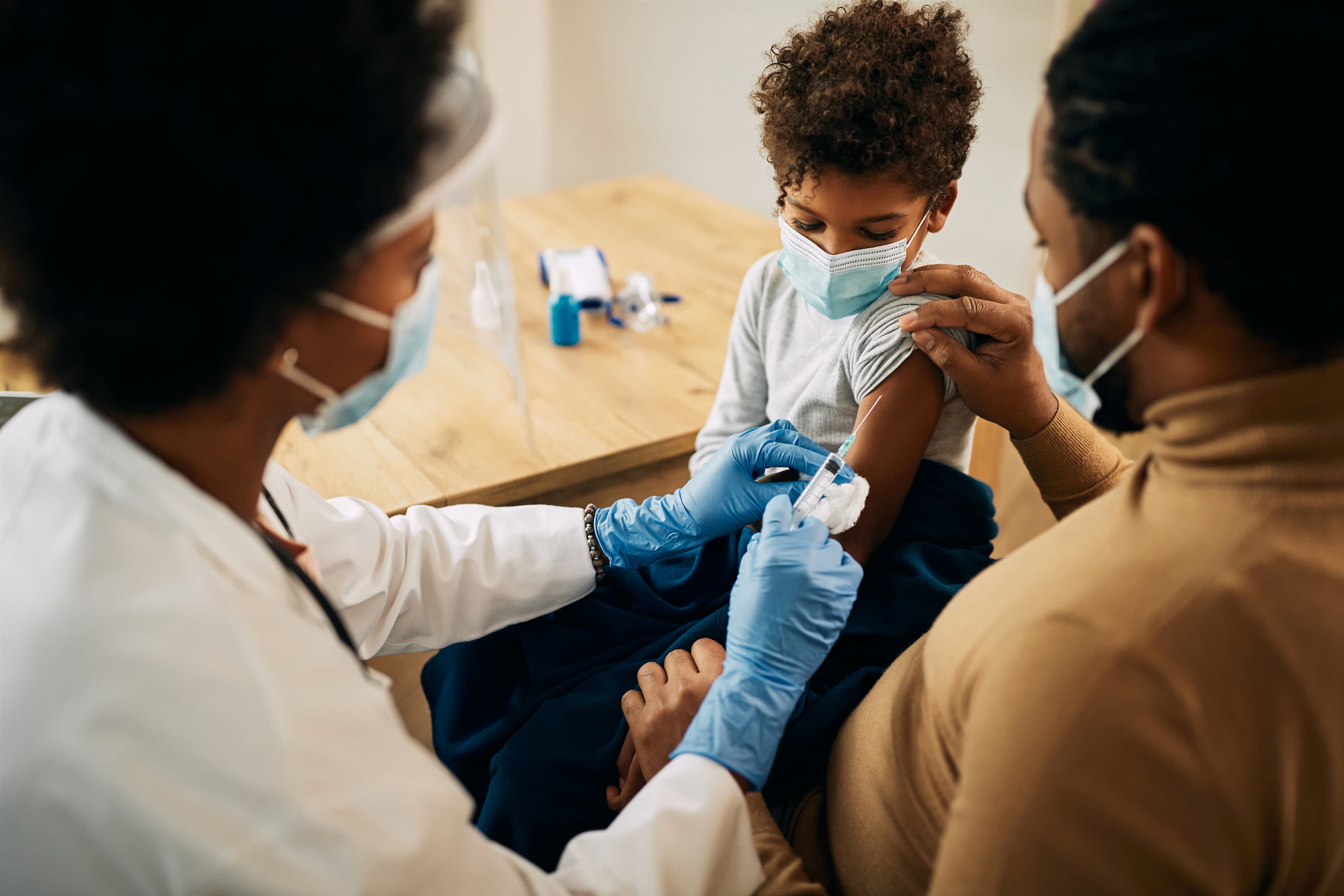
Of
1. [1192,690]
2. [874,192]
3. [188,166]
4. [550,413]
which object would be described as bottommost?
[550,413]

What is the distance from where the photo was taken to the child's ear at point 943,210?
1.41m

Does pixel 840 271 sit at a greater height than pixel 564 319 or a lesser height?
greater

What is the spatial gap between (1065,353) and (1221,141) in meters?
0.27

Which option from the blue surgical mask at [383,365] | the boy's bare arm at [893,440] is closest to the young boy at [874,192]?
the boy's bare arm at [893,440]

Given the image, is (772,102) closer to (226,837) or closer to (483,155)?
(483,155)

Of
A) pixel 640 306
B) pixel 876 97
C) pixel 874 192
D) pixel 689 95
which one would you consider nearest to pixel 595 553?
pixel 874 192

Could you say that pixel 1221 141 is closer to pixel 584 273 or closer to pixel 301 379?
pixel 301 379

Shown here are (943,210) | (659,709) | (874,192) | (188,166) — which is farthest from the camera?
(943,210)

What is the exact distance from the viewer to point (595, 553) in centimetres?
147

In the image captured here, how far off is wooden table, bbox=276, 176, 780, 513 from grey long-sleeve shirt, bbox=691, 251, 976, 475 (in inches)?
6.9

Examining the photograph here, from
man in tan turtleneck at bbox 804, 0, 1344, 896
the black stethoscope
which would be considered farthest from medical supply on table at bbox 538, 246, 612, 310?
man in tan turtleneck at bbox 804, 0, 1344, 896

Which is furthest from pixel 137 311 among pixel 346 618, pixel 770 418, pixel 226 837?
pixel 770 418

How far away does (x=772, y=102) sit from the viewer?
4.53 feet

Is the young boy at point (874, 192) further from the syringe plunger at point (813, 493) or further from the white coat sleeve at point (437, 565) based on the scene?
the white coat sleeve at point (437, 565)
